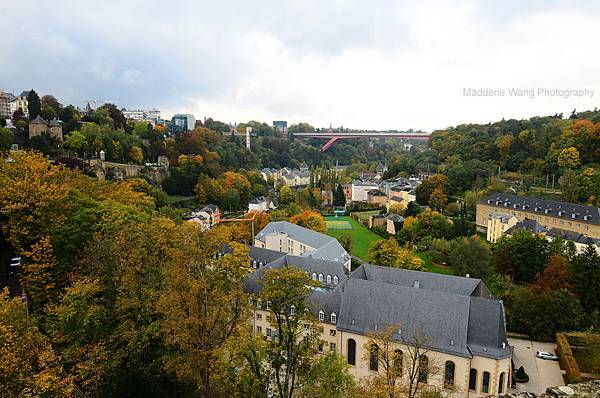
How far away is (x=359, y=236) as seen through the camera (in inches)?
2263

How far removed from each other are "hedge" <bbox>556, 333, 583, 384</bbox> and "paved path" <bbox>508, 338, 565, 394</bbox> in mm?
519

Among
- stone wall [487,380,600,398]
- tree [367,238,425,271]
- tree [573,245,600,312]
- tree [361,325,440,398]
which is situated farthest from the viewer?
tree [367,238,425,271]

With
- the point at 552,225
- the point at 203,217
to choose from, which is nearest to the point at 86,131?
the point at 203,217

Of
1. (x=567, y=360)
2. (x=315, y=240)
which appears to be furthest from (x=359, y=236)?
(x=567, y=360)

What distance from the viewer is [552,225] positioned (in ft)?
150

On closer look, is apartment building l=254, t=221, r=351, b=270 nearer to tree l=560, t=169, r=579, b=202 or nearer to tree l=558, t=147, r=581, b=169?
tree l=560, t=169, r=579, b=202

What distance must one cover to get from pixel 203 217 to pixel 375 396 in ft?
133

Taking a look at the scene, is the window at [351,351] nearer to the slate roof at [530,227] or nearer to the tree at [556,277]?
the tree at [556,277]

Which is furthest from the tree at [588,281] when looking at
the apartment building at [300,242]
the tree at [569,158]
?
the tree at [569,158]

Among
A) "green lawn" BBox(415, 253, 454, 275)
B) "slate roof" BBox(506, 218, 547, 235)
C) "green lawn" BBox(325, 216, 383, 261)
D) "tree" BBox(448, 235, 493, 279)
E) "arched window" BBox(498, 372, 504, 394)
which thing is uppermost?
"slate roof" BBox(506, 218, 547, 235)

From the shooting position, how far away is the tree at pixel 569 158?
55625mm

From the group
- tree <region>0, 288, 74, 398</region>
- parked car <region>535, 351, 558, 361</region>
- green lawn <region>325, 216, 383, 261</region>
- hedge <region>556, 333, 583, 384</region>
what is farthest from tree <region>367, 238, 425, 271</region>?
tree <region>0, 288, 74, 398</region>

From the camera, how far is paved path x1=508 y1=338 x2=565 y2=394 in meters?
21.8

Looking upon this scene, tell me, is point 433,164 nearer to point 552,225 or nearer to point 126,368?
point 552,225
